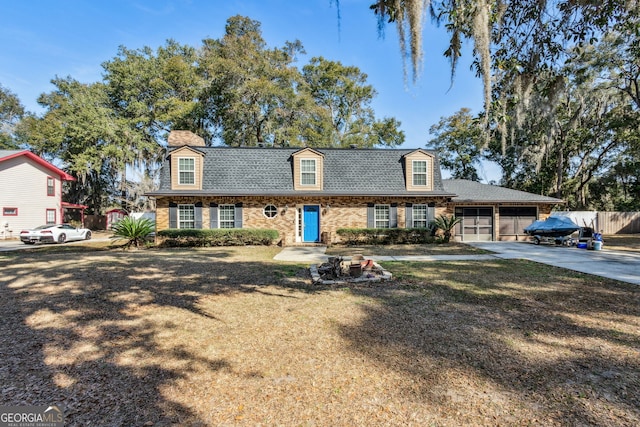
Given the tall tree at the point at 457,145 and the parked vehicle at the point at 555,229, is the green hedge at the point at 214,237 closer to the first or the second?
the parked vehicle at the point at 555,229

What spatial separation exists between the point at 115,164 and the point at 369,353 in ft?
96.0

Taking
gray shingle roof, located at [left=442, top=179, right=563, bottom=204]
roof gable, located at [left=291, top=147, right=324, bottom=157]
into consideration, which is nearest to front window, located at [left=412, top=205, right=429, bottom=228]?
gray shingle roof, located at [left=442, top=179, right=563, bottom=204]

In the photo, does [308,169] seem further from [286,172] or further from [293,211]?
[293,211]

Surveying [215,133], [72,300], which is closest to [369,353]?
[72,300]

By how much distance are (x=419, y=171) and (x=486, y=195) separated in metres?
4.27

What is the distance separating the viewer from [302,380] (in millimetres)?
2834

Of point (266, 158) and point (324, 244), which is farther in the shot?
point (266, 158)

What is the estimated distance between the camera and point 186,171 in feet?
48.8

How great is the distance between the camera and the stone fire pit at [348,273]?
6.65 m

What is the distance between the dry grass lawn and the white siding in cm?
1982

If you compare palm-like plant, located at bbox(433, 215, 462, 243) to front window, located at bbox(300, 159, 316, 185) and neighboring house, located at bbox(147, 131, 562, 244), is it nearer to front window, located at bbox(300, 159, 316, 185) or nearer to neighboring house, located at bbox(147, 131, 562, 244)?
neighboring house, located at bbox(147, 131, 562, 244)

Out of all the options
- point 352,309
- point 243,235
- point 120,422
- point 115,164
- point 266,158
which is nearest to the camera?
point 120,422

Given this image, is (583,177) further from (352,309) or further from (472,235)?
(352,309)

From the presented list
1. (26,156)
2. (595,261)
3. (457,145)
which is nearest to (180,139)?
(26,156)
